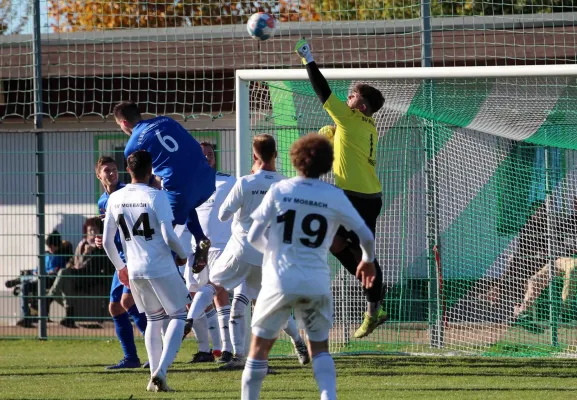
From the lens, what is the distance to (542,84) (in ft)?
32.3

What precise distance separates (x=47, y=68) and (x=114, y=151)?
2866 mm

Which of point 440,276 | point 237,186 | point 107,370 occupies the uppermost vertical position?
point 237,186

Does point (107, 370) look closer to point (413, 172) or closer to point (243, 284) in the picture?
point (243, 284)

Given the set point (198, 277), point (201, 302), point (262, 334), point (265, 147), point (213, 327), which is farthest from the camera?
point (198, 277)

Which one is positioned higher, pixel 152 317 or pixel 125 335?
pixel 152 317

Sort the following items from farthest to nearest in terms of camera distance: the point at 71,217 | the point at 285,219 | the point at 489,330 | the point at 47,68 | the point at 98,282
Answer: the point at 47,68
the point at 71,217
the point at 98,282
the point at 489,330
the point at 285,219

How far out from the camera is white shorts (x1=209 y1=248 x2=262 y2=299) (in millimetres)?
8867

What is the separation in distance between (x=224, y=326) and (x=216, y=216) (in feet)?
3.89

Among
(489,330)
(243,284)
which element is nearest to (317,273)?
(243,284)

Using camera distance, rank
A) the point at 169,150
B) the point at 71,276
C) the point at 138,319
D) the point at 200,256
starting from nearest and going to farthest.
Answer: the point at 200,256
the point at 169,150
the point at 138,319
the point at 71,276

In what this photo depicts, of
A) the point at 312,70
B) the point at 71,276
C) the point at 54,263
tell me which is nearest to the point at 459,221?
the point at 312,70

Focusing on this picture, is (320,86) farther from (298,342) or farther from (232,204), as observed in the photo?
(298,342)

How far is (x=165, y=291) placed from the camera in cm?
812

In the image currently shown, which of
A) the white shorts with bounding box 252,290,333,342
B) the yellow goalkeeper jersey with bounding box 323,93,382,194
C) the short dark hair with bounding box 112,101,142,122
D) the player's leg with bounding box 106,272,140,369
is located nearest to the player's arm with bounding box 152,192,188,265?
the short dark hair with bounding box 112,101,142,122
